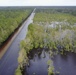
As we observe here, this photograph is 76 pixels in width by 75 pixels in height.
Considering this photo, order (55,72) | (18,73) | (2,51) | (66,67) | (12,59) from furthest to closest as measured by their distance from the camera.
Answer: (2,51) → (12,59) → (66,67) → (55,72) → (18,73)

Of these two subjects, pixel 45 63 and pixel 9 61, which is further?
pixel 9 61

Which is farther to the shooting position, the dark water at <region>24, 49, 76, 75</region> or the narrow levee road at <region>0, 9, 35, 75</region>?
the narrow levee road at <region>0, 9, 35, 75</region>

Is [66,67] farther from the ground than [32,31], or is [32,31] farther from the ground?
[32,31]

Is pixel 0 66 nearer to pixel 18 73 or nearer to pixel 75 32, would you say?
pixel 18 73

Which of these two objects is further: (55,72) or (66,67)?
(66,67)

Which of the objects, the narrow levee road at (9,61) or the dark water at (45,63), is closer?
the dark water at (45,63)

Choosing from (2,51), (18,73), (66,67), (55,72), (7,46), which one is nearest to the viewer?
(18,73)

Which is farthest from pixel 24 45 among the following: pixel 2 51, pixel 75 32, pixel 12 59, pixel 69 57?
pixel 75 32
